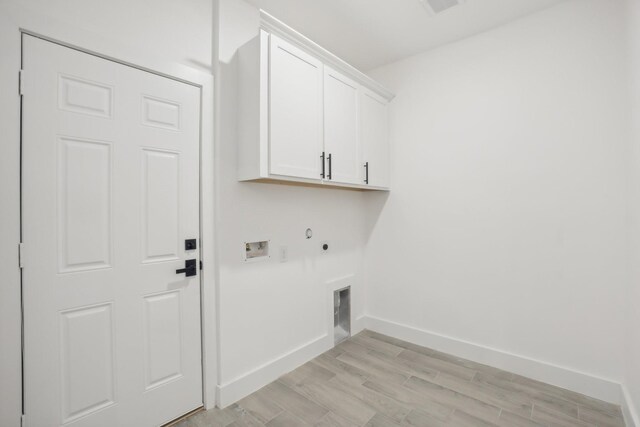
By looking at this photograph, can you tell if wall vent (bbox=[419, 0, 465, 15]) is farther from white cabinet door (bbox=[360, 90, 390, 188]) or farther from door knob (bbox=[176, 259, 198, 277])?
door knob (bbox=[176, 259, 198, 277])

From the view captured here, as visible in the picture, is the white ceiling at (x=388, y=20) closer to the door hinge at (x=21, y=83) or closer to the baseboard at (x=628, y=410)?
the door hinge at (x=21, y=83)

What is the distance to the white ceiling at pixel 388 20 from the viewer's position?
2.23 metres

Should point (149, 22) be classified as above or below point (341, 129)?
above

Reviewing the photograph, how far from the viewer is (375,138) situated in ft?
9.60

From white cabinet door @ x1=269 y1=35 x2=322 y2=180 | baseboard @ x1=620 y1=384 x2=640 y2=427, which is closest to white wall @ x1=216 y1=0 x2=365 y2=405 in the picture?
white cabinet door @ x1=269 y1=35 x2=322 y2=180

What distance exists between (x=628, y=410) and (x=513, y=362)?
2.22 ft

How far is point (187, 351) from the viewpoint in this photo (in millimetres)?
1886

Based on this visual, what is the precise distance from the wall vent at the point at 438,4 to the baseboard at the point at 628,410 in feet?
9.44

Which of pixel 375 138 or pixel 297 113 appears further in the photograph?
pixel 375 138

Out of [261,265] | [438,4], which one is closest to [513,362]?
[261,265]

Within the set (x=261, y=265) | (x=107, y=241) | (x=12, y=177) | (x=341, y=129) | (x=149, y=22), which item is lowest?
(x=261, y=265)

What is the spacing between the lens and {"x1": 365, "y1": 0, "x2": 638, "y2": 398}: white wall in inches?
82.0

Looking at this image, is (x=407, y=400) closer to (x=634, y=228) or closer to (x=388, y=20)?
(x=634, y=228)

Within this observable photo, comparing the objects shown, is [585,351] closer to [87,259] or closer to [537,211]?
[537,211]
